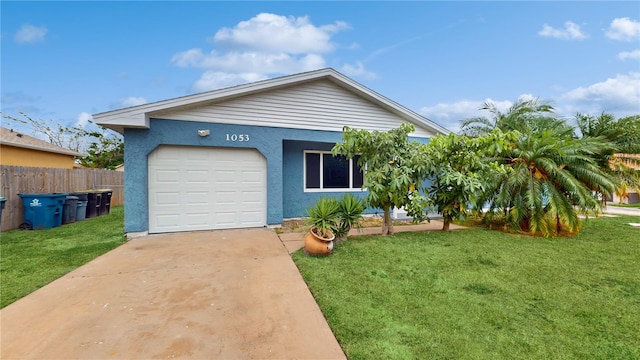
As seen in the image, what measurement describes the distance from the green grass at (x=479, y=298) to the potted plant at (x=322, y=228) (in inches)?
8.9

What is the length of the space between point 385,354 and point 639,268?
17.9 feet

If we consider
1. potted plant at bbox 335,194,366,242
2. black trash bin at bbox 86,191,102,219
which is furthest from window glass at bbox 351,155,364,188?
black trash bin at bbox 86,191,102,219

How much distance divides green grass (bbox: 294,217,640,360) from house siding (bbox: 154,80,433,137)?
4209 mm

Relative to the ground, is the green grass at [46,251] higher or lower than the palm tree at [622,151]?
lower

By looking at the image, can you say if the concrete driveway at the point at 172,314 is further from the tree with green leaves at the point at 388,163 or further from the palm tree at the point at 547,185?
the palm tree at the point at 547,185

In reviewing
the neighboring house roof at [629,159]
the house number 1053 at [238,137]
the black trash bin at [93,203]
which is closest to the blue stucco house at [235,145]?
the house number 1053 at [238,137]

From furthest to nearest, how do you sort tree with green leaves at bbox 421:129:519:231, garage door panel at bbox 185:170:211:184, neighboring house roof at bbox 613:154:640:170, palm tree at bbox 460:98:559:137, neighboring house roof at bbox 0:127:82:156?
neighboring house roof at bbox 0:127:82:156
palm tree at bbox 460:98:559:137
neighboring house roof at bbox 613:154:640:170
garage door panel at bbox 185:170:211:184
tree with green leaves at bbox 421:129:519:231

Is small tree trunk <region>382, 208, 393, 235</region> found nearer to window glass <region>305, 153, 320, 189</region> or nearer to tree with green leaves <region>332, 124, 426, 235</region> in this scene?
tree with green leaves <region>332, 124, 426, 235</region>

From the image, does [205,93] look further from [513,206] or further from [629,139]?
[629,139]

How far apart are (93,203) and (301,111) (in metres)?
8.91

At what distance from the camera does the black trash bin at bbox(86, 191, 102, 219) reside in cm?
1026

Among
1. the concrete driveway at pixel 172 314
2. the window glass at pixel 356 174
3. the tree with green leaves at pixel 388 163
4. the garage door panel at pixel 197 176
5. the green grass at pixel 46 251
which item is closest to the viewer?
the concrete driveway at pixel 172 314

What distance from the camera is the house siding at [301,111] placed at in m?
7.53

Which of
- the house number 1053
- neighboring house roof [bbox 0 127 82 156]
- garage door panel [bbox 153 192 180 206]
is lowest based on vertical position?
garage door panel [bbox 153 192 180 206]
